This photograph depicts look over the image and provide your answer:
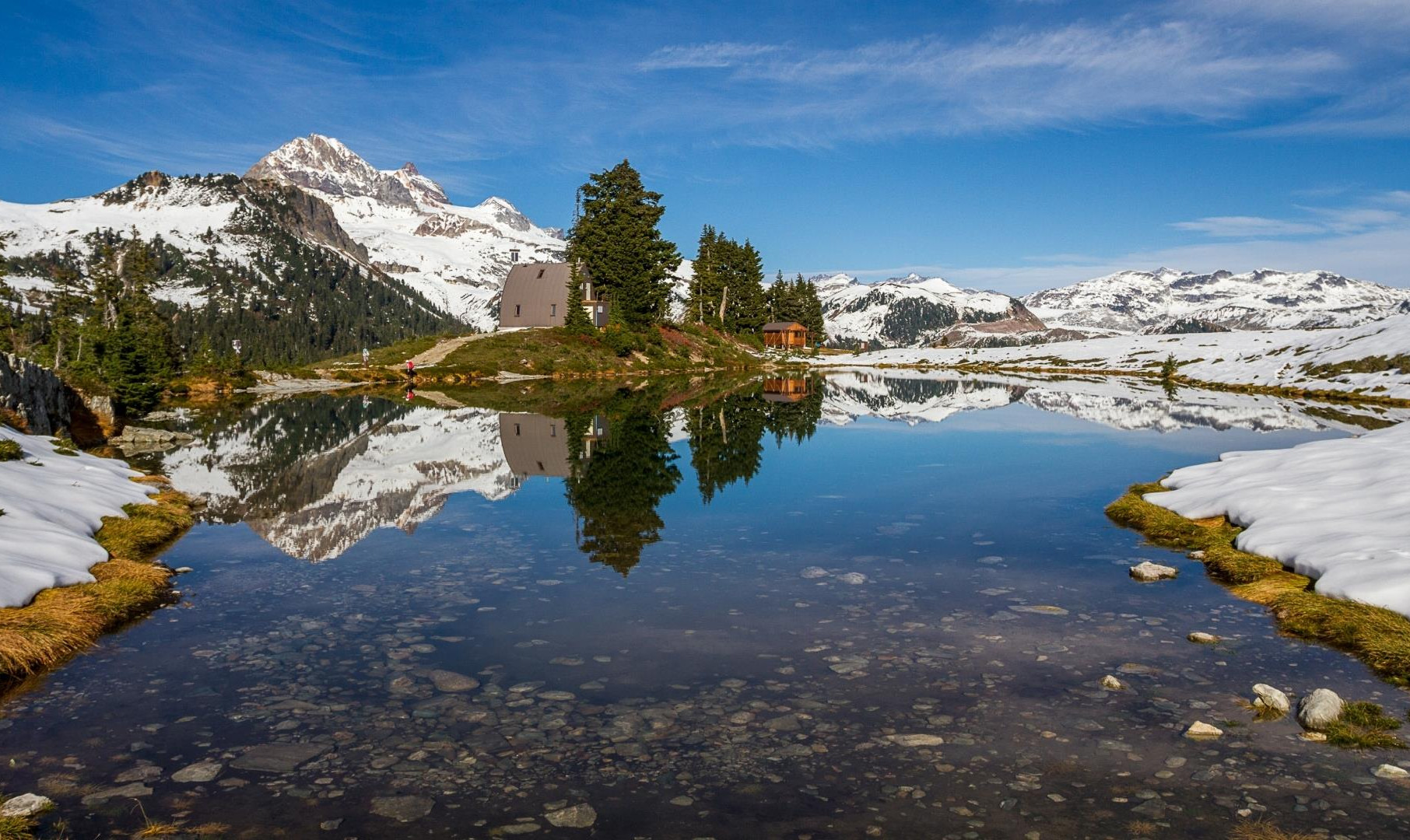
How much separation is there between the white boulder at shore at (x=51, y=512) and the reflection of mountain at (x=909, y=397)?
1494 inches

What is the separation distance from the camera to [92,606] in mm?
14539

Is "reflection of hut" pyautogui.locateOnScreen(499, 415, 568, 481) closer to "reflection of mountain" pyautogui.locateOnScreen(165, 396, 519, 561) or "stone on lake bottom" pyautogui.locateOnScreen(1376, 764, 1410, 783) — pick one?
"reflection of mountain" pyautogui.locateOnScreen(165, 396, 519, 561)

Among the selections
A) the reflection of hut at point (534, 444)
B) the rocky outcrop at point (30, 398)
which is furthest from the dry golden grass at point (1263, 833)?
the rocky outcrop at point (30, 398)

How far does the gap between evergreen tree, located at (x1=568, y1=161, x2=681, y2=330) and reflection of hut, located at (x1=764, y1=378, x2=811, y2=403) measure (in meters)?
23.4

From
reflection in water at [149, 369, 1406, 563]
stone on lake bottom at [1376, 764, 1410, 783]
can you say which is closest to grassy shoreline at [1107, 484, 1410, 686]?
stone on lake bottom at [1376, 764, 1410, 783]

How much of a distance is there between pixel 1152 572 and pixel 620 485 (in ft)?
55.1

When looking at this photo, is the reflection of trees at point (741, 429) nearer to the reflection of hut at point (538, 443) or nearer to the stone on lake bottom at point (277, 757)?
the reflection of hut at point (538, 443)

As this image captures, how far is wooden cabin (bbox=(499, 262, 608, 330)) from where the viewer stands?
138000 millimetres

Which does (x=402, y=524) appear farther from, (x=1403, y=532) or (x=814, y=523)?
(x=1403, y=532)

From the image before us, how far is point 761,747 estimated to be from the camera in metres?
10.1

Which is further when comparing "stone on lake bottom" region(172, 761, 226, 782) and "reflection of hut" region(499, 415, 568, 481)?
"reflection of hut" region(499, 415, 568, 481)

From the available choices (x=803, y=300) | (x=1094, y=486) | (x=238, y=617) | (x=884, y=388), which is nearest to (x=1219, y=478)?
(x=1094, y=486)

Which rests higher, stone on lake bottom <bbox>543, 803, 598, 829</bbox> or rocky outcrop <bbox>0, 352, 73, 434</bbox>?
rocky outcrop <bbox>0, 352, 73, 434</bbox>

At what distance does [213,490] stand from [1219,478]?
3243cm
